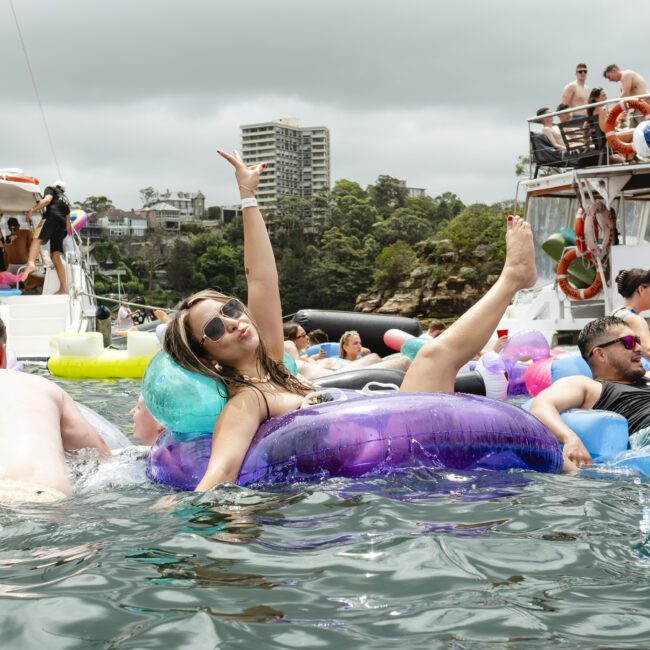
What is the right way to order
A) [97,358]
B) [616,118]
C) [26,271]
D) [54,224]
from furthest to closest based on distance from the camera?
1. [26,271]
2. [54,224]
3. [616,118]
4. [97,358]

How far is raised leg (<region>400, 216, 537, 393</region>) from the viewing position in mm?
3928

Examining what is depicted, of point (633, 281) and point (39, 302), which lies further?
point (39, 302)

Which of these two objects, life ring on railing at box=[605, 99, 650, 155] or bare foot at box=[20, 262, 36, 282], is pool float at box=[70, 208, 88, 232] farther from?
life ring on railing at box=[605, 99, 650, 155]

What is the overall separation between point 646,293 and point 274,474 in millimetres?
4044

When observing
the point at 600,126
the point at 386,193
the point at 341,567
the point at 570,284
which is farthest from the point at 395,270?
the point at 341,567

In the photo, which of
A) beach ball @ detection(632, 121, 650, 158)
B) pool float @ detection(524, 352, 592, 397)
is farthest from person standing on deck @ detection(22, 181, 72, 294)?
pool float @ detection(524, 352, 592, 397)

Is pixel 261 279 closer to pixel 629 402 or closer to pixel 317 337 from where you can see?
pixel 629 402

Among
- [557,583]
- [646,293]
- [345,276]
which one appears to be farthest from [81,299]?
[345,276]

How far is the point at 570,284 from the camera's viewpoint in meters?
15.4

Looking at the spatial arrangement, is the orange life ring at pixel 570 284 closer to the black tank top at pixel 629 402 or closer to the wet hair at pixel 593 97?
the wet hair at pixel 593 97

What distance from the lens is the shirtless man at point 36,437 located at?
132 inches

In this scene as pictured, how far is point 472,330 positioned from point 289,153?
16448cm

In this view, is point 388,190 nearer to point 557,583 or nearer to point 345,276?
point 345,276

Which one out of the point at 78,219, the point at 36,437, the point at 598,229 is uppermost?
the point at 78,219
